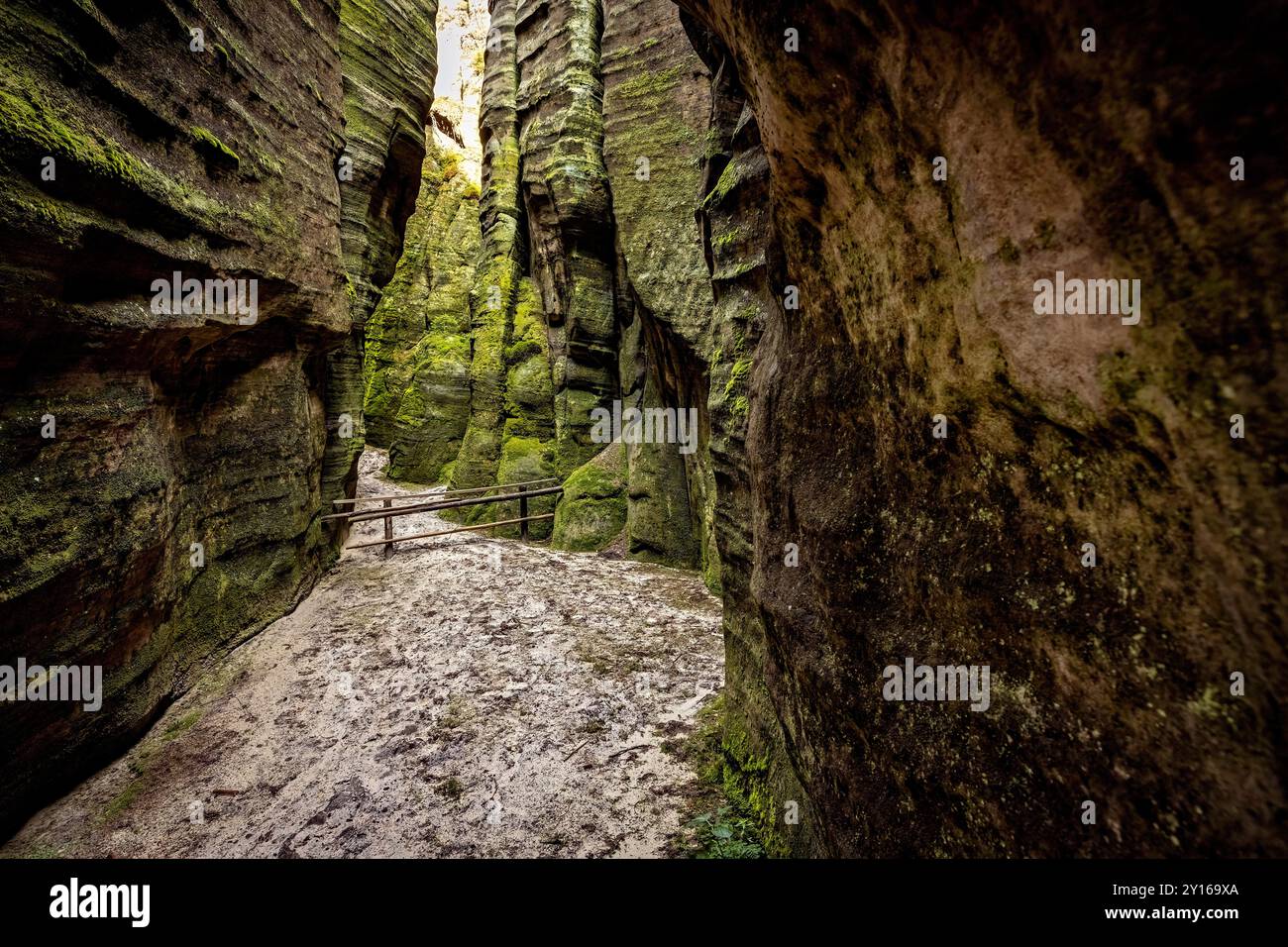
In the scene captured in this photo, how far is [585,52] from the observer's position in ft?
48.2

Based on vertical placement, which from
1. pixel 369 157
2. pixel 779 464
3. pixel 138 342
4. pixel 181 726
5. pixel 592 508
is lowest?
pixel 181 726

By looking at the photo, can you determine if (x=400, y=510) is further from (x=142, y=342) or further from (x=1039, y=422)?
(x=1039, y=422)

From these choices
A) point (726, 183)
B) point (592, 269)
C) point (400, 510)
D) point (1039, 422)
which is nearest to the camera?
point (1039, 422)

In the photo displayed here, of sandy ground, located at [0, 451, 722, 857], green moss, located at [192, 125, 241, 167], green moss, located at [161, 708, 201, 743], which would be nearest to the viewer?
sandy ground, located at [0, 451, 722, 857]

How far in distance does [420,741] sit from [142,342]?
4369mm

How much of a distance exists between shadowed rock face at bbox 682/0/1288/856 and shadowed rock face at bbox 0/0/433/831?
4.57 m

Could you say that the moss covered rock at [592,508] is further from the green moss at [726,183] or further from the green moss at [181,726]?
the green moss at [726,183]

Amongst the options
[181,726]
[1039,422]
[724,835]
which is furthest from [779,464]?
[181,726]

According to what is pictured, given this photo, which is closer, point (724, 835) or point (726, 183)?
point (724, 835)

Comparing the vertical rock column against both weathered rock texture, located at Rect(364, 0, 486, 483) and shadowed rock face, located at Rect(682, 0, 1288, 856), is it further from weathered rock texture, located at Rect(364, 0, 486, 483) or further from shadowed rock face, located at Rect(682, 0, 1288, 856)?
weathered rock texture, located at Rect(364, 0, 486, 483)

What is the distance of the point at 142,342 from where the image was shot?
4555 mm

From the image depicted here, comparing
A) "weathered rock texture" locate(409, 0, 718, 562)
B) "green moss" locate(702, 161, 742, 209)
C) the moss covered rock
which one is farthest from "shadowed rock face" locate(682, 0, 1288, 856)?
the moss covered rock

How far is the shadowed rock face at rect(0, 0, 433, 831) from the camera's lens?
355 centimetres

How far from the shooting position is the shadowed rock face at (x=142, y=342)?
140 inches
